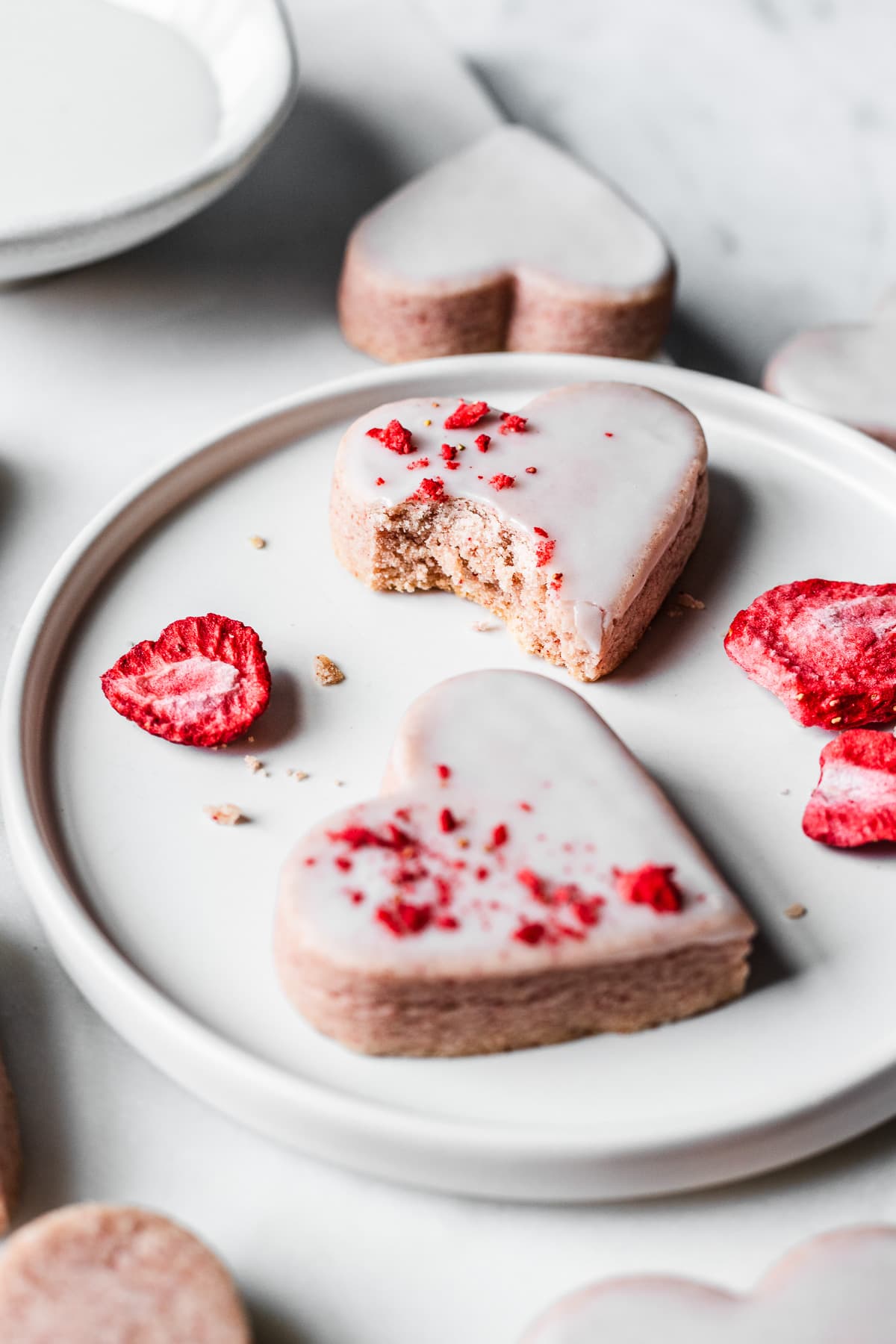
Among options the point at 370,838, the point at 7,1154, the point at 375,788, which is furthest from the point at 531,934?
the point at 7,1154

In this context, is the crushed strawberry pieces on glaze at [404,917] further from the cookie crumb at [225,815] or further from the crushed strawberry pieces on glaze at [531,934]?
the cookie crumb at [225,815]

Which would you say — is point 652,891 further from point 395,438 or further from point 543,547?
point 395,438

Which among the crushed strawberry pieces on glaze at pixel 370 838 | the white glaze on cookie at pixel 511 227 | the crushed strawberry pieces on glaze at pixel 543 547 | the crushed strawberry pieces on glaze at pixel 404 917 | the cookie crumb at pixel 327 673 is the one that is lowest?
the cookie crumb at pixel 327 673

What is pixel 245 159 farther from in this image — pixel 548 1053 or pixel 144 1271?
pixel 144 1271

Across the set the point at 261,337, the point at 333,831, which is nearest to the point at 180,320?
the point at 261,337

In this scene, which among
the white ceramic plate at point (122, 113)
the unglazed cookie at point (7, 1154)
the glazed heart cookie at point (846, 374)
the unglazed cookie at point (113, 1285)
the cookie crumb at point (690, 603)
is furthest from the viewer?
the glazed heart cookie at point (846, 374)

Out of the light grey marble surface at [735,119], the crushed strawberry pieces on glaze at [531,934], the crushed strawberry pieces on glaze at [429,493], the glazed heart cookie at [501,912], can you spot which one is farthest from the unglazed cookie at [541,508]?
the light grey marble surface at [735,119]

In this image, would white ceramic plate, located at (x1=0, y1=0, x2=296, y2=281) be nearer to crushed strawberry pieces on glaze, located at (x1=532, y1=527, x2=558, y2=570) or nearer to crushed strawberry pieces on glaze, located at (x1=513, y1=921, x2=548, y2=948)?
crushed strawberry pieces on glaze, located at (x1=532, y1=527, x2=558, y2=570)
